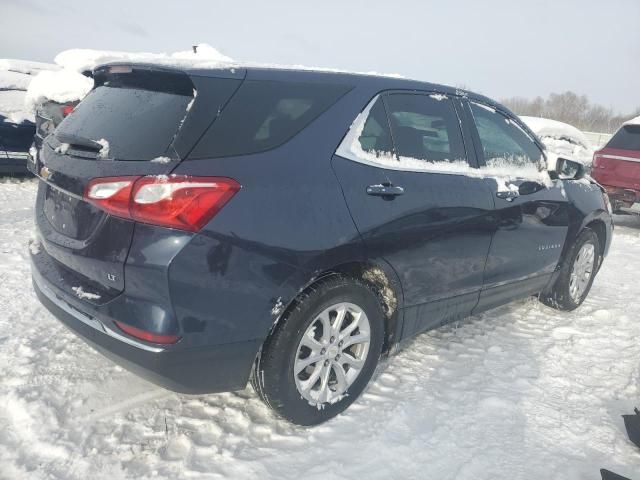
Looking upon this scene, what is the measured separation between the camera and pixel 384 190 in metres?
2.53

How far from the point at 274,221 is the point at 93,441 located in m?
1.32

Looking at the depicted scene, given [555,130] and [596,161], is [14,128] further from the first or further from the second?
[555,130]

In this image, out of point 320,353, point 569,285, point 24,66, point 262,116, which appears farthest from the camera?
point 24,66

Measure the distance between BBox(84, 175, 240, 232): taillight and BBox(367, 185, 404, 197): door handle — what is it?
0.80 meters

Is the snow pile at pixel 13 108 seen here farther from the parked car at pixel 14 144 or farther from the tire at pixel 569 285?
the tire at pixel 569 285

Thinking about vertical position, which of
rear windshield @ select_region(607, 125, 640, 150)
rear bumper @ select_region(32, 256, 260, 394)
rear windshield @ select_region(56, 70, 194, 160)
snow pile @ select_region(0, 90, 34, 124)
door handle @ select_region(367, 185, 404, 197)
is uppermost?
rear windshield @ select_region(607, 125, 640, 150)

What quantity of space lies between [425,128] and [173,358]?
6.29 ft

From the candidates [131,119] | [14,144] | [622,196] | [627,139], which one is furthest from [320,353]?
[627,139]

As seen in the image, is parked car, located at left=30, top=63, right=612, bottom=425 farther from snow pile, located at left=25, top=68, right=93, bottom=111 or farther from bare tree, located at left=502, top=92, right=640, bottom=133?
bare tree, located at left=502, top=92, right=640, bottom=133

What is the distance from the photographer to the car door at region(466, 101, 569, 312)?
330cm

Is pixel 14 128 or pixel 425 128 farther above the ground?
pixel 425 128

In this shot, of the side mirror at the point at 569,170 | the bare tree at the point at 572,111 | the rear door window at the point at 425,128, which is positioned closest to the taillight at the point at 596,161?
the side mirror at the point at 569,170


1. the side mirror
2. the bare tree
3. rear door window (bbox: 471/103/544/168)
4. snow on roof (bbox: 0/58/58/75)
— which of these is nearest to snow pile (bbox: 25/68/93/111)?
snow on roof (bbox: 0/58/58/75)

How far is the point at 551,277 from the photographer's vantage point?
4086 millimetres
